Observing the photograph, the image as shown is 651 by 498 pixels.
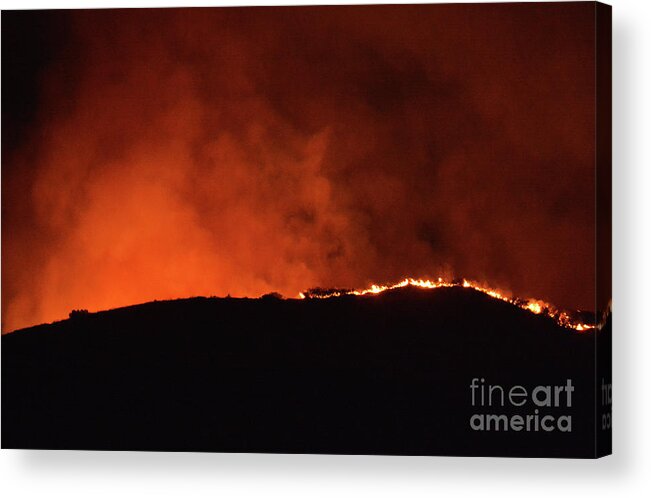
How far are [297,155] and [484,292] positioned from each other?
871 millimetres

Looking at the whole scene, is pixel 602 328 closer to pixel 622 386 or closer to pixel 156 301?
pixel 622 386

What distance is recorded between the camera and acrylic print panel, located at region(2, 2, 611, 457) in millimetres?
6020

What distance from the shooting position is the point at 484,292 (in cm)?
605

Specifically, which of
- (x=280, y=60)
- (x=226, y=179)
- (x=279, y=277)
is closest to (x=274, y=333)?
(x=279, y=277)

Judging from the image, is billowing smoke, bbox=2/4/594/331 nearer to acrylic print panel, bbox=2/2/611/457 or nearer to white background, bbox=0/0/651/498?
acrylic print panel, bbox=2/2/611/457

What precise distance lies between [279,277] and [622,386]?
4.43ft

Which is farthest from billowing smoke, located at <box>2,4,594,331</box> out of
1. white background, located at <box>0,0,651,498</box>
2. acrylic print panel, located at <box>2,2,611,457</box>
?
white background, located at <box>0,0,651,498</box>

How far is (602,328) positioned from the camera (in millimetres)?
6016

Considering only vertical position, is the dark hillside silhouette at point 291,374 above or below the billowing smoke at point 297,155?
below

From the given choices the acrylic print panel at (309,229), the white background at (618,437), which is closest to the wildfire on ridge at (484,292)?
the acrylic print panel at (309,229)

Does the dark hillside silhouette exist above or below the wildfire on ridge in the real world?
below

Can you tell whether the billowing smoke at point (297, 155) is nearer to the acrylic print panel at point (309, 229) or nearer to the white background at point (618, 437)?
the acrylic print panel at point (309, 229)

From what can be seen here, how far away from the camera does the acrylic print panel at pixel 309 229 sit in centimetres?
602

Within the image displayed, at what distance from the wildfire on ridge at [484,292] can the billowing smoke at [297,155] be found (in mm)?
35
